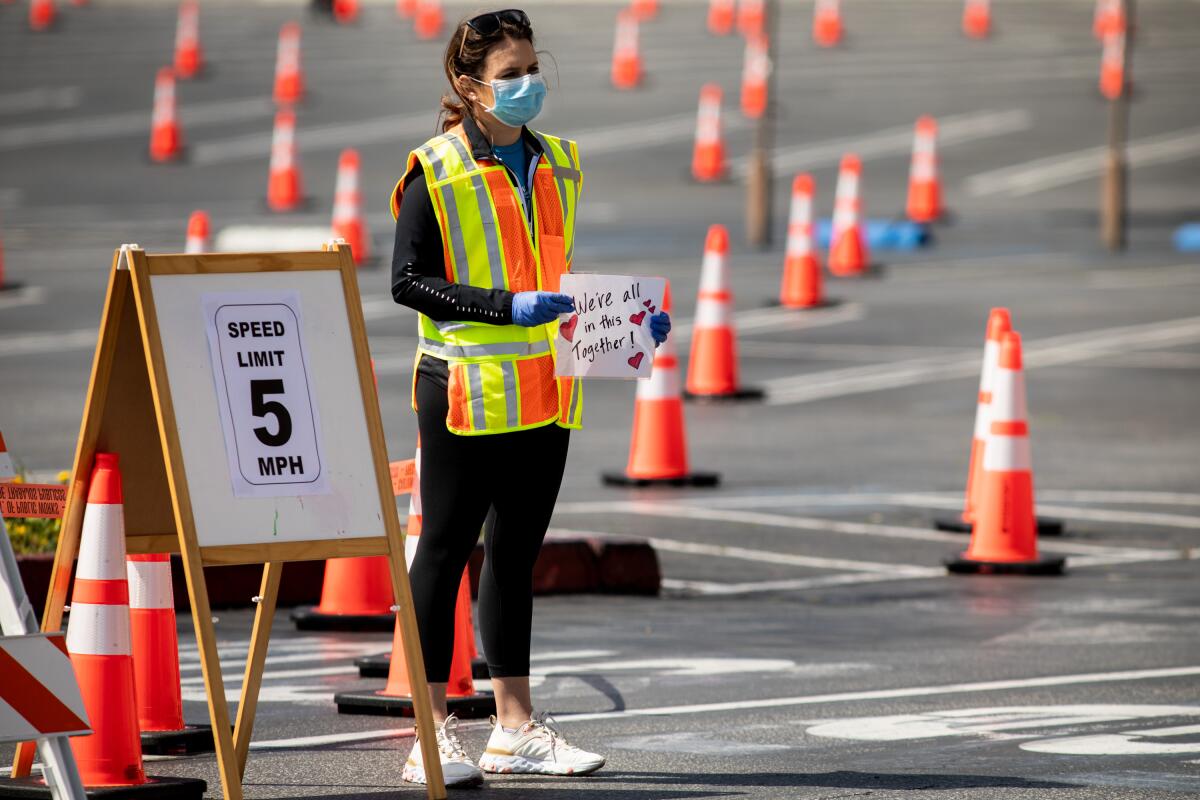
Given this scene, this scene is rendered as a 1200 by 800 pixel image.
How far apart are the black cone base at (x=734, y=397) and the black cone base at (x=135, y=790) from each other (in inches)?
402

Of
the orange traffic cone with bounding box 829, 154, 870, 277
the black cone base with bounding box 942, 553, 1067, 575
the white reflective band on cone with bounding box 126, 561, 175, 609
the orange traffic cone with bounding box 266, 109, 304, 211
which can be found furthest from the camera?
the orange traffic cone with bounding box 266, 109, 304, 211

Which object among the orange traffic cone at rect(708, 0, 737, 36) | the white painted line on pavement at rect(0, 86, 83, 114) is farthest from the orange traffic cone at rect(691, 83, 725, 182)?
the orange traffic cone at rect(708, 0, 737, 36)

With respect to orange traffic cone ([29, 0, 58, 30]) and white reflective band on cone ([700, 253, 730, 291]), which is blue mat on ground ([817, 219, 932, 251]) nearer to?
white reflective band on cone ([700, 253, 730, 291])

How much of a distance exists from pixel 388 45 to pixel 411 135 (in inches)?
329

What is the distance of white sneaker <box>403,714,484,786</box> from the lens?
22.6 ft

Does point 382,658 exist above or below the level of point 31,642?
below

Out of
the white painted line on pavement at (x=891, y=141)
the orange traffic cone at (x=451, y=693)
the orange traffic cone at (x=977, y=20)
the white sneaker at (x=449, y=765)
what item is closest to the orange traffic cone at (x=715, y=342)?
the orange traffic cone at (x=451, y=693)

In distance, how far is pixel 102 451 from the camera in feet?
21.8

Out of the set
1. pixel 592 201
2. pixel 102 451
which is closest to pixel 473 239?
pixel 102 451

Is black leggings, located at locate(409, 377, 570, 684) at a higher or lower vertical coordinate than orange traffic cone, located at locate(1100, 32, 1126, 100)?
lower

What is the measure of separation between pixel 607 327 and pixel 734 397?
9.83 meters

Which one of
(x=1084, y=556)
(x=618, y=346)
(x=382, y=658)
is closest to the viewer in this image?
(x=618, y=346)

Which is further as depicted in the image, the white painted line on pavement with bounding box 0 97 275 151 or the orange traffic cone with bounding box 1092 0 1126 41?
the orange traffic cone with bounding box 1092 0 1126 41

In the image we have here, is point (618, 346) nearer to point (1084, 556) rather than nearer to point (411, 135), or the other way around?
Result: point (1084, 556)
